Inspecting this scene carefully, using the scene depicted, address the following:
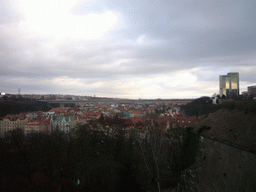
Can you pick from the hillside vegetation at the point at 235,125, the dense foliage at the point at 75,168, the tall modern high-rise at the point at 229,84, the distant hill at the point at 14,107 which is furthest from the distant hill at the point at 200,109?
the distant hill at the point at 14,107

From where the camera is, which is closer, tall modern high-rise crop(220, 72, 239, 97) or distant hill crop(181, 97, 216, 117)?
distant hill crop(181, 97, 216, 117)

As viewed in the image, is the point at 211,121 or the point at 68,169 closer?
the point at 211,121

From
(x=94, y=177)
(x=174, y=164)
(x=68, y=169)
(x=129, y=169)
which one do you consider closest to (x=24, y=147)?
(x=68, y=169)

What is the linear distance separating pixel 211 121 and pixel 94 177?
6.95m

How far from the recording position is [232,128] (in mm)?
6629

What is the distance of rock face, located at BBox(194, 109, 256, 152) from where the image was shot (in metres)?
5.81

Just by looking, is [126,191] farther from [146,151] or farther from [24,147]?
[24,147]

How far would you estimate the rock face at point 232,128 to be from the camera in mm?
5812

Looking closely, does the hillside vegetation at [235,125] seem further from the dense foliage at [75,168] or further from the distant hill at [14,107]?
the distant hill at [14,107]

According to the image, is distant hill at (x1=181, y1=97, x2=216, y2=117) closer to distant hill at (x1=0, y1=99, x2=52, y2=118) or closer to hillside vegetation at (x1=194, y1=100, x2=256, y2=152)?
hillside vegetation at (x1=194, y1=100, x2=256, y2=152)

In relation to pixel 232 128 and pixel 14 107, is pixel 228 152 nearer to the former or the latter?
pixel 232 128

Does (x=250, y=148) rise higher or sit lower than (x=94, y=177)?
higher

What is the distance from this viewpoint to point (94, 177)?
10.7 meters

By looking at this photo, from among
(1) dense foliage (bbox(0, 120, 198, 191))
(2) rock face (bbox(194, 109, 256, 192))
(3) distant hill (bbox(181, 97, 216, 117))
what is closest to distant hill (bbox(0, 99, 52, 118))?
(1) dense foliage (bbox(0, 120, 198, 191))
